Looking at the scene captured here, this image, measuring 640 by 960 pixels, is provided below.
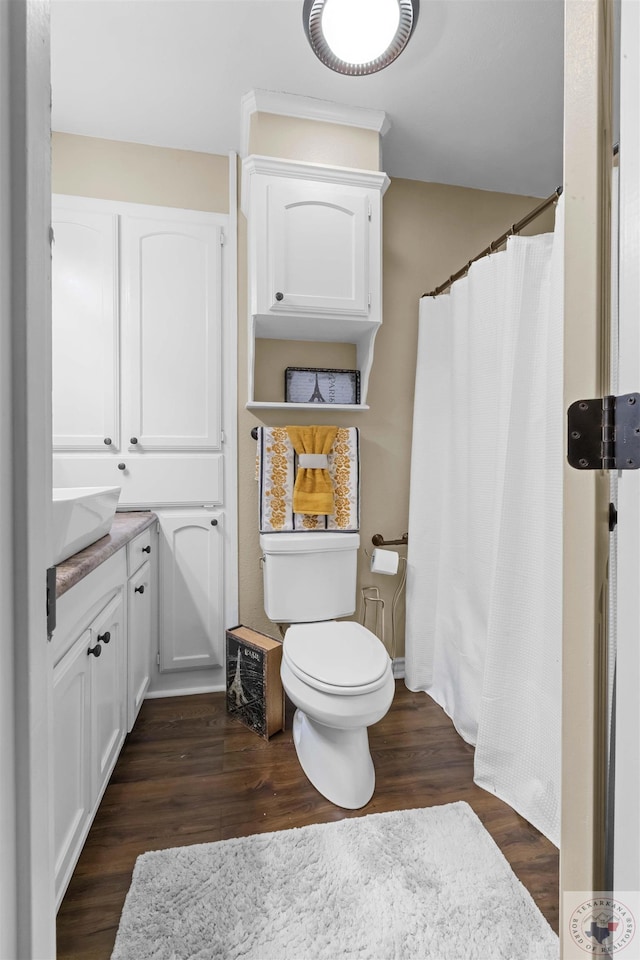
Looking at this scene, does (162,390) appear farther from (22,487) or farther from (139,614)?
(22,487)

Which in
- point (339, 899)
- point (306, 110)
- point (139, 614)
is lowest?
point (339, 899)

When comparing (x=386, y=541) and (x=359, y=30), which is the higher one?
(x=359, y=30)

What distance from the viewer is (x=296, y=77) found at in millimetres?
1771

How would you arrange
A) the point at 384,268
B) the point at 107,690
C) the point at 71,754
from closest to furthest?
the point at 71,754
the point at 107,690
the point at 384,268

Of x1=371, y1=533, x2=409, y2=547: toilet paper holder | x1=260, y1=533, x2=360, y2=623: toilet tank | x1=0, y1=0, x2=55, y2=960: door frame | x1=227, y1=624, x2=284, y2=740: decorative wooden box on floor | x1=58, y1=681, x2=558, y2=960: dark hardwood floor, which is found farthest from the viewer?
x1=371, y1=533, x2=409, y2=547: toilet paper holder

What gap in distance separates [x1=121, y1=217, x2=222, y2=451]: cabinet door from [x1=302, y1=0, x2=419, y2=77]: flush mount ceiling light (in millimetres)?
855

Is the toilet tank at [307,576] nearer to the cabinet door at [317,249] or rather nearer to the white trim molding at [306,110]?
the cabinet door at [317,249]

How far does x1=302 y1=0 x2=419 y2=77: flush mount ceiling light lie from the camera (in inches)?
54.7

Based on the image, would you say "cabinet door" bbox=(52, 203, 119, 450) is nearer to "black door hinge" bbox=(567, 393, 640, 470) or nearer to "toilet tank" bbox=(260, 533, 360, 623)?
"toilet tank" bbox=(260, 533, 360, 623)

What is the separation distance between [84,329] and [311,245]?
1023 mm

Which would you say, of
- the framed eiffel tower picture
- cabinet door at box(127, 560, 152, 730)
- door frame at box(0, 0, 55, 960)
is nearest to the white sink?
cabinet door at box(127, 560, 152, 730)

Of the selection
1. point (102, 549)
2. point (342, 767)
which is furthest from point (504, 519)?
point (102, 549)

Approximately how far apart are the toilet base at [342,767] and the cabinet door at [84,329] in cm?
147

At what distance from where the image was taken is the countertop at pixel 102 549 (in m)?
0.99
